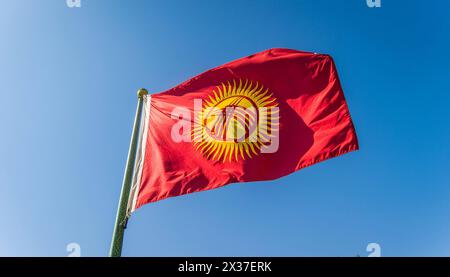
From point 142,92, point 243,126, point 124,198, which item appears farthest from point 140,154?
point 243,126

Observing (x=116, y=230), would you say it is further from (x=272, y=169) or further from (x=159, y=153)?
(x=272, y=169)

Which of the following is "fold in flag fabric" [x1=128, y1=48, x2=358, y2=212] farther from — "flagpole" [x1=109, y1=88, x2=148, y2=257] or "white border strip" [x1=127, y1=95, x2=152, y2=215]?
"flagpole" [x1=109, y1=88, x2=148, y2=257]

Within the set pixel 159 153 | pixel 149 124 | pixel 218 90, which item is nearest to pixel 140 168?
pixel 159 153

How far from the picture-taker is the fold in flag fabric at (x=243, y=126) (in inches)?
321

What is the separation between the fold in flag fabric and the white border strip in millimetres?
20

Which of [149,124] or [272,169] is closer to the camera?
[272,169]

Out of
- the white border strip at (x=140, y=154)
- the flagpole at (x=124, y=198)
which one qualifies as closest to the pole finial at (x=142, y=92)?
the white border strip at (x=140, y=154)

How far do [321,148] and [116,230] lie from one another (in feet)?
13.8

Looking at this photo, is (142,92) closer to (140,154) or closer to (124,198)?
(140,154)

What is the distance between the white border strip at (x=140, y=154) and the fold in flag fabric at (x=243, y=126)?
2 cm

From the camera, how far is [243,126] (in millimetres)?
8953

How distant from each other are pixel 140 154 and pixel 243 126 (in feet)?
7.49

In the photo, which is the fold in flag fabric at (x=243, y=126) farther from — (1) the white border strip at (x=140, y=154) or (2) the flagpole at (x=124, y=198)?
(2) the flagpole at (x=124, y=198)
